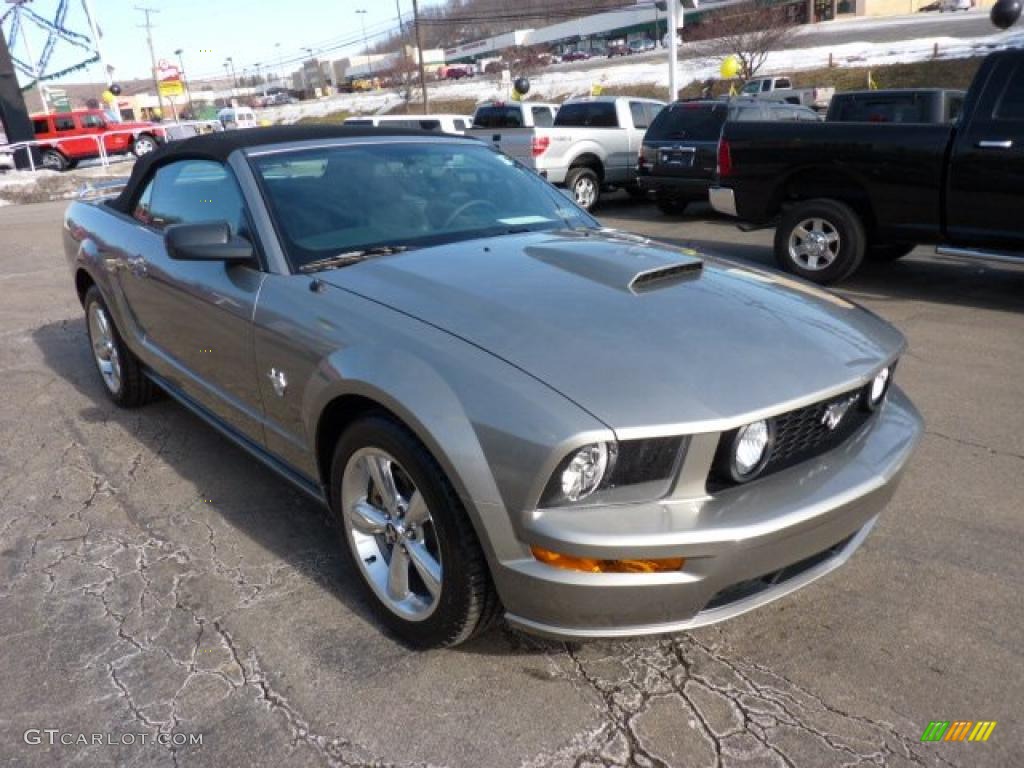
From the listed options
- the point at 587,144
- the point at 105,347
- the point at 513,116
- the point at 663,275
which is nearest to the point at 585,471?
the point at 663,275

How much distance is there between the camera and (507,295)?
263 centimetres

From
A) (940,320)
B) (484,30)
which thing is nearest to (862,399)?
(940,320)

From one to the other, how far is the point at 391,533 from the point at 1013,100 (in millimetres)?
6042

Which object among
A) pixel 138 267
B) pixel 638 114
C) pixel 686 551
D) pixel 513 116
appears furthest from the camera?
pixel 513 116

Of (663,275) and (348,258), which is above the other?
(348,258)

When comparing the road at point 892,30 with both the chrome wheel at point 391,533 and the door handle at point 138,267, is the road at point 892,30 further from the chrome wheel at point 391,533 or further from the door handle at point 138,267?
the chrome wheel at point 391,533

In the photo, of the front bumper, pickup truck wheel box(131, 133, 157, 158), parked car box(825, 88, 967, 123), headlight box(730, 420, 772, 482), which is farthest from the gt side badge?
pickup truck wheel box(131, 133, 157, 158)

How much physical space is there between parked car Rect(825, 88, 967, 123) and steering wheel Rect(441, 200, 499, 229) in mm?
7860

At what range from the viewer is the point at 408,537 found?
2.56 meters

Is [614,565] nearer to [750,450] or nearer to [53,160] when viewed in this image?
[750,450]

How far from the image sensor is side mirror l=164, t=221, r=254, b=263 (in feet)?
9.79

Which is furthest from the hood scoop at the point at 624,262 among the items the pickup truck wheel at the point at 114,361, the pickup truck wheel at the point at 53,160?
the pickup truck wheel at the point at 53,160

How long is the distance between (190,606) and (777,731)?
2.04 metres

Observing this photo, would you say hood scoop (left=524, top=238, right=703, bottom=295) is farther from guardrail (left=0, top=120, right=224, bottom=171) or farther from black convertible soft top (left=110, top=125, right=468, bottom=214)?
guardrail (left=0, top=120, right=224, bottom=171)
